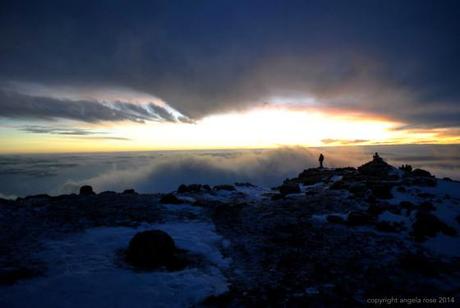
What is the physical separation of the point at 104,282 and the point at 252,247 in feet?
28.9

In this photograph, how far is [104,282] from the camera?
11.4m

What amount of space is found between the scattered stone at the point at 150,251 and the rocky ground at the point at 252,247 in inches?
25.7

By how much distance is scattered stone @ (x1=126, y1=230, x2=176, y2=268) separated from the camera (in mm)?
13641

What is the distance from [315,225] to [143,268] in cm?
1329

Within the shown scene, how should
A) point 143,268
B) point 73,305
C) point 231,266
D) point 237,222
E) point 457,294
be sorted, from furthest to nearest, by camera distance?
point 237,222 → point 231,266 → point 143,268 → point 457,294 → point 73,305

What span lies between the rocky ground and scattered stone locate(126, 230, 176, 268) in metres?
0.65

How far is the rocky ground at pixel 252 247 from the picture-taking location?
11250mm

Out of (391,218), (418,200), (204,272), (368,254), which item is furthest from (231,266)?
(418,200)

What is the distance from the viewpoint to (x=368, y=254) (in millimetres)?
15562

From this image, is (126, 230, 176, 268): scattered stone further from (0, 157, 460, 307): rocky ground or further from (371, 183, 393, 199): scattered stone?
(371, 183, 393, 199): scattered stone

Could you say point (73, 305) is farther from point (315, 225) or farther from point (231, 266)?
point (315, 225)

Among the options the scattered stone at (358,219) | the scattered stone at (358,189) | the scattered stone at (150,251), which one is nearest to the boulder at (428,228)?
the scattered stone at (358,219)

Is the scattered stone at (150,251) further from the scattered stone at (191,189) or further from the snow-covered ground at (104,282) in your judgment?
the scattered stone at (191,189)

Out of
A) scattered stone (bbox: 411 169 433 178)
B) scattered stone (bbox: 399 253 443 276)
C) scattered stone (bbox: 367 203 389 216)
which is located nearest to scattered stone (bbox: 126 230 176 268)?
scattered stone (bbox: 399 253 443 276)
